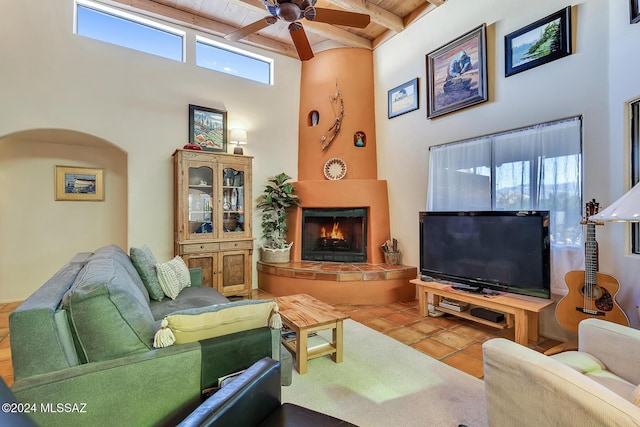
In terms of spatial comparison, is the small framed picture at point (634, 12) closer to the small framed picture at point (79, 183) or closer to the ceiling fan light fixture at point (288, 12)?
the ceiling fan light fixture at point (288, 12)

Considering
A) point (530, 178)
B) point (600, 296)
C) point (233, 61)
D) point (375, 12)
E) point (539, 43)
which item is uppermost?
point (375, 12)

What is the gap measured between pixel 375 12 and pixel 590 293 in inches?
153

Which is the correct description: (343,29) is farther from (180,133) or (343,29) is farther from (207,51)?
(180,133)

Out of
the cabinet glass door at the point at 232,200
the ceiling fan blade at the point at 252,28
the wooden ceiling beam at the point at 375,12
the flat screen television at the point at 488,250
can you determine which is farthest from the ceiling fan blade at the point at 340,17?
the cabinet glass door at the point at 232,200

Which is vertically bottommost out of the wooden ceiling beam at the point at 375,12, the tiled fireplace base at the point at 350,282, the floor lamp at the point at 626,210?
the tiled fireplace base at the point at 350,282

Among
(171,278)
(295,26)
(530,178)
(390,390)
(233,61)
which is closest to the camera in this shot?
(390,390)

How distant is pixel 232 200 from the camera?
13.9 ft

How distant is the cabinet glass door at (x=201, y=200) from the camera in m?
3.90

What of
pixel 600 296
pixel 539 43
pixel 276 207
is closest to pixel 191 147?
pixel 276 207

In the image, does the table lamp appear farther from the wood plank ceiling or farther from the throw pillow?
the throw pillow

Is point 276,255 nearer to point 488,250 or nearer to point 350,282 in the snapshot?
point 350,282

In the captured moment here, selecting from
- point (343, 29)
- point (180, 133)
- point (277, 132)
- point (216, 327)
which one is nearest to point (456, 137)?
point (343, 29)

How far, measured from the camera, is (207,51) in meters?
4.43

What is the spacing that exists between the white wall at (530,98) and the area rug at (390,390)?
1.55 meters
